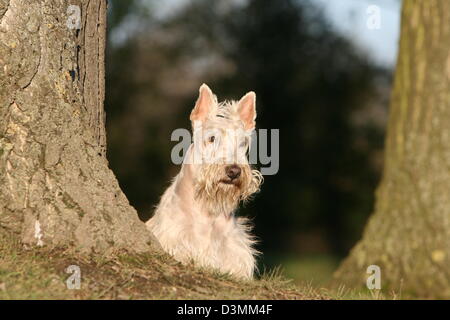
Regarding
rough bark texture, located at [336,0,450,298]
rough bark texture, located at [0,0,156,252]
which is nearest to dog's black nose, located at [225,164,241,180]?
rough bark texture, located at [0,0,156,252]

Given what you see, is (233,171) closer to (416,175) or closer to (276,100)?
(416,175)

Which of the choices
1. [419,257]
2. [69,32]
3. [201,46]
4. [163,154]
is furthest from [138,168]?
[69,32]

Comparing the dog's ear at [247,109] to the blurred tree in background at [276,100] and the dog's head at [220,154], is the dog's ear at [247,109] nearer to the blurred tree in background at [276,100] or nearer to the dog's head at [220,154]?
the dog's head at [220,154]

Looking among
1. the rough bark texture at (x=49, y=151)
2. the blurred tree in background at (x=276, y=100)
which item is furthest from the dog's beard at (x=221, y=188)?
the blurred tree in background at (x=276, y=100)

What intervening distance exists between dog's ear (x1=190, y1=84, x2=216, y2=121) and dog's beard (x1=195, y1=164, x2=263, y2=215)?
1.74ft

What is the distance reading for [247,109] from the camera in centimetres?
718

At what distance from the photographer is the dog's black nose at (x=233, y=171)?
685cm

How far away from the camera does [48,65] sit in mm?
5316

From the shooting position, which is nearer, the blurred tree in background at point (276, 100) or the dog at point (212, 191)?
the dog at point (212, 191)

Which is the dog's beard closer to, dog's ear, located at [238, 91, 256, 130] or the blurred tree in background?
dog's ear, located at [238, 91, 256, 130]

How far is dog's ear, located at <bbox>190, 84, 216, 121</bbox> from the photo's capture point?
6945 mm
